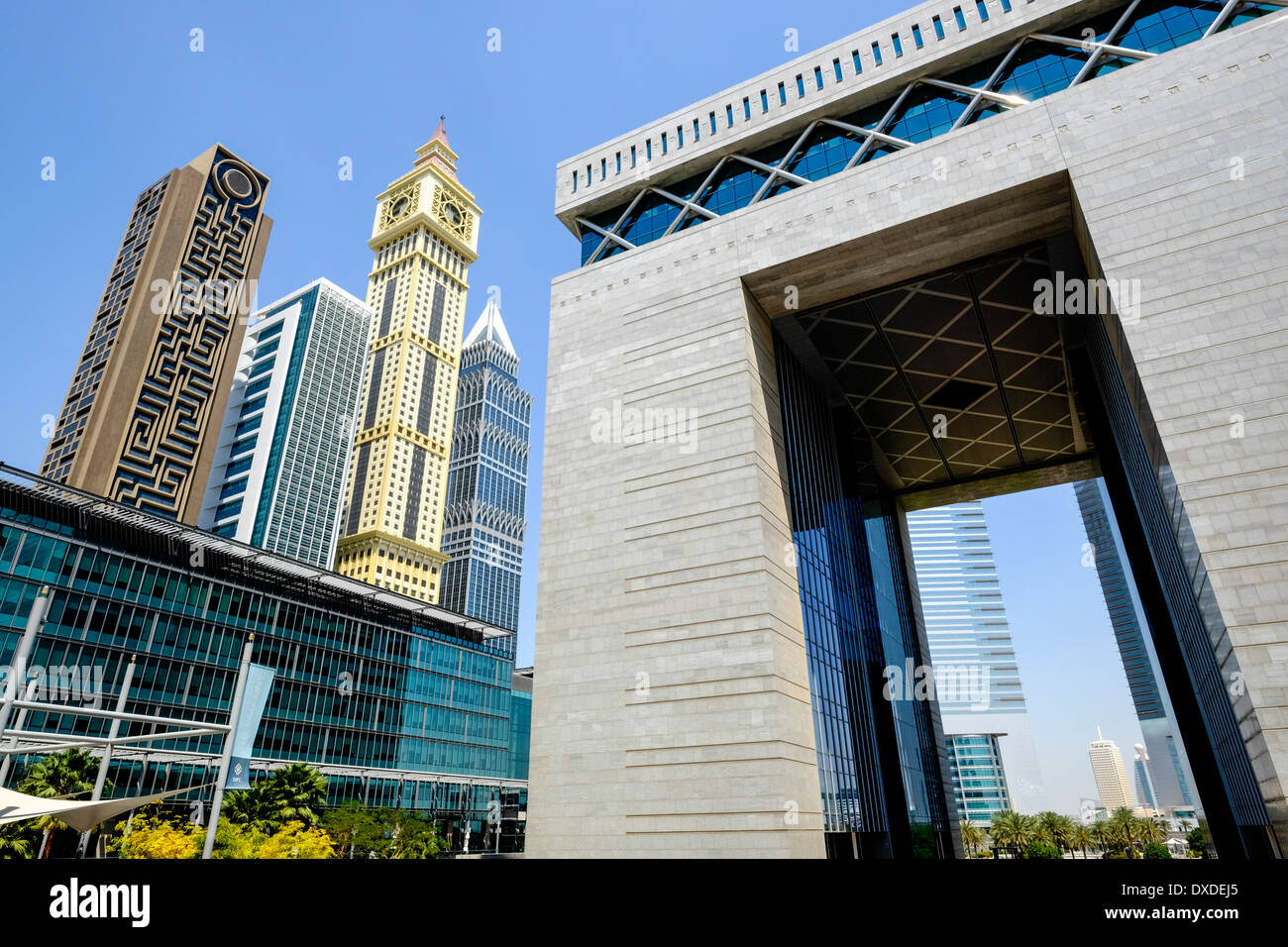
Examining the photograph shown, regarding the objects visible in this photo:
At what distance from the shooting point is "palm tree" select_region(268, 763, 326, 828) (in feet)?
145

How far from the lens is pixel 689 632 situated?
25.9m

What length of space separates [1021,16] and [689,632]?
90.6ft

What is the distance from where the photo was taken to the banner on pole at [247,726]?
74.6 feet

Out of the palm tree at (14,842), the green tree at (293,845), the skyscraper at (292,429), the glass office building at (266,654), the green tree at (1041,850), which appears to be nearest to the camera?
the palm tree at (14,842)

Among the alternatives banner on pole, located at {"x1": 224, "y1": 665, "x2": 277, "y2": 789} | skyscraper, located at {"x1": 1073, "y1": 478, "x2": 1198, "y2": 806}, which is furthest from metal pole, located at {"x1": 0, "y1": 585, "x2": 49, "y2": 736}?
skyscraper, located at {"x1": 1073, "y1": 478, "x2": 1198, "y2": 806}

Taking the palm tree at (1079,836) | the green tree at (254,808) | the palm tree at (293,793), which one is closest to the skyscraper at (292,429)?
the palm tree at (293,793)

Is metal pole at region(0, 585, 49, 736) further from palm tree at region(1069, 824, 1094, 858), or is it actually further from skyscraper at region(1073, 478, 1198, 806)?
skyscraper at region(1073, 478, 1198, 806)

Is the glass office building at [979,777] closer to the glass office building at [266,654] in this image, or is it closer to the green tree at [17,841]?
the glass office building at [266,654]

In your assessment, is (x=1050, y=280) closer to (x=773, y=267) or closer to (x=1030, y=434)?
(x=773, y=267)

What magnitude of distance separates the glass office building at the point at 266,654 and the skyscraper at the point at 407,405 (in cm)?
6953

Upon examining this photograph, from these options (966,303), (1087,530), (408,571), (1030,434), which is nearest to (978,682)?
(1087,530)

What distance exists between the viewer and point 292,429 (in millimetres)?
138875

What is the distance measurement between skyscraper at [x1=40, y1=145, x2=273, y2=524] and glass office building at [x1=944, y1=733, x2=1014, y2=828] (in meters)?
159

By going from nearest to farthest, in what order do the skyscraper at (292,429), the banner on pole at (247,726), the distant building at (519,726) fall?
1. the banner on pole at (247,726)
2. the distant building at (519,726)
3. the skyscraper at (292,429)
